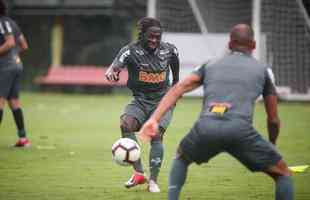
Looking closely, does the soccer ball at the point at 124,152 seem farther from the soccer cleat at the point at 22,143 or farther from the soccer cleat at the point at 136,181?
the soccer cleat at the point at 22,143

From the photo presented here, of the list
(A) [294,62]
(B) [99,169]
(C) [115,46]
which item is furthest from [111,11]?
(B) [99,169]

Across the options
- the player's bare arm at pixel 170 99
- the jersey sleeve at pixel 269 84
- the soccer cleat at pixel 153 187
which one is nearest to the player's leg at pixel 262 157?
the jersey sleeve at pixel 269 84

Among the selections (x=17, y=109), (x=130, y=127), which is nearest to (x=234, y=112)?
(x=130, y=127)

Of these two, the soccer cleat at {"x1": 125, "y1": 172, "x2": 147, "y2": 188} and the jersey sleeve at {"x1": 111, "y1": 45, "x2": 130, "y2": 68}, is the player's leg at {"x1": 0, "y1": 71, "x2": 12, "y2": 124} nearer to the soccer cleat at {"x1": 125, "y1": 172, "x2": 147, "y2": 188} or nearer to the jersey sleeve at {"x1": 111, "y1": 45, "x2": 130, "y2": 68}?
the jersey sleeve at {"x1": 111, "y1": 45, "x2": 130, "y2": 68}

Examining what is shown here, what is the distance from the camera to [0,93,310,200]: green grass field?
34.3 ft

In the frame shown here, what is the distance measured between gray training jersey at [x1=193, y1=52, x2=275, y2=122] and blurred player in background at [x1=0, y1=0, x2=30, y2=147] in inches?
290

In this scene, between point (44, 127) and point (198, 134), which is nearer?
point (198, 134)

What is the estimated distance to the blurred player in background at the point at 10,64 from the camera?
1484 cm

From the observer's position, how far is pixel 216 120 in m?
7.86

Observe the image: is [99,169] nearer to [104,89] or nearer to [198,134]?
[198,134]

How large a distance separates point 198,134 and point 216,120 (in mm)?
209

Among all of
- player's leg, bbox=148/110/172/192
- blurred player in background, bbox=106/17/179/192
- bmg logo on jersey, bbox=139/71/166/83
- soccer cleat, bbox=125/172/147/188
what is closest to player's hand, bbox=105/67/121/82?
blurred player in background, bbox=106/17/179/192

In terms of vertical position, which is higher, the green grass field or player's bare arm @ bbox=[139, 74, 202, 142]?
player's bare arm @ bbox=[139, 74, 202, 142]

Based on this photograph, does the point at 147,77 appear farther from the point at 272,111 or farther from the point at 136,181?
the point at 272,111
